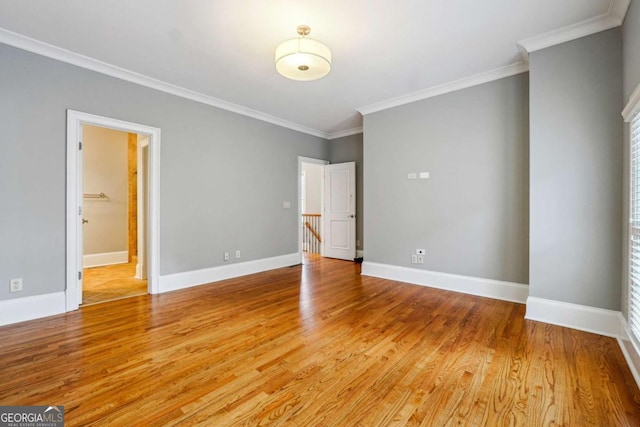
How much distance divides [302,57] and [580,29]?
257cm

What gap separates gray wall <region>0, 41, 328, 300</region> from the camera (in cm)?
283

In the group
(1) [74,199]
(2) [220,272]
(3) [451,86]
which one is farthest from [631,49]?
(1) [74,199]

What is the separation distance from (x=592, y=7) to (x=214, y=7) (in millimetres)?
3137

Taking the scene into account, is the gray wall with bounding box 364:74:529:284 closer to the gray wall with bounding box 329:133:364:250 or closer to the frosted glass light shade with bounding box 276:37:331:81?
the gray wall with bounding box 329:133:364:250

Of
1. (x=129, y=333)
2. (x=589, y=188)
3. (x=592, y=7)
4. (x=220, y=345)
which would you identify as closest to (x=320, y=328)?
(x=220, y=345)

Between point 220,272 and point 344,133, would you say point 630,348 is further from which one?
point 344,133

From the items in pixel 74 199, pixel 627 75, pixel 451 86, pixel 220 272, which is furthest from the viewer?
pixel 220 272

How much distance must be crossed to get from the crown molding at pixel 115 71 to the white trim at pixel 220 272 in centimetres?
251

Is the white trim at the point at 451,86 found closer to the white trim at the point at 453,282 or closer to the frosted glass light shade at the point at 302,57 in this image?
the frosted glass light shade at the point at 302,57

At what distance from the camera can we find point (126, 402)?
65.2 inches

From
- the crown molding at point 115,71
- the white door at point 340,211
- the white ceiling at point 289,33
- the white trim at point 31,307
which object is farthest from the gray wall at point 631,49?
the white trim at point 31,307

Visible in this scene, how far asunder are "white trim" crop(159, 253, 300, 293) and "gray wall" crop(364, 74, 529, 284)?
1.70 m

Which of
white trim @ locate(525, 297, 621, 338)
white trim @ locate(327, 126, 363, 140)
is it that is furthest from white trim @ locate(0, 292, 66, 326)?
white trim @ locate(327, 126, 363, 140)

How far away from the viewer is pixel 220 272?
4.51 metres
